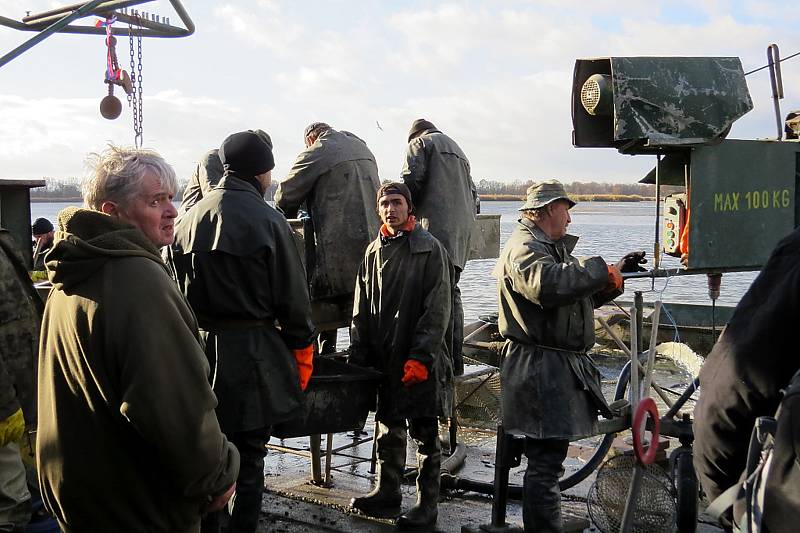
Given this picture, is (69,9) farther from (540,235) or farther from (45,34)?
(540,235)

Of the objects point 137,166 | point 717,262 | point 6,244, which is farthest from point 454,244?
point 137,166

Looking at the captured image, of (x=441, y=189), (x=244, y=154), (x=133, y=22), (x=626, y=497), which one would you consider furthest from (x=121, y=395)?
(x=133, y=22)

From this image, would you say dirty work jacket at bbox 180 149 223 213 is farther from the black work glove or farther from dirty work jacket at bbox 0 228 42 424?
the black work glove

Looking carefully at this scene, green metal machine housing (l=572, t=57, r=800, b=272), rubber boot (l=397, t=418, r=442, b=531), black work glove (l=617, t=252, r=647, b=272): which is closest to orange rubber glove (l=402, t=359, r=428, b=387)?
rubber boot (l=397, t=418, r=442, b=531)

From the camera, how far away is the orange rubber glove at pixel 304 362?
486cm

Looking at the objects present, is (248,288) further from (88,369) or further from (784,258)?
(784,258)

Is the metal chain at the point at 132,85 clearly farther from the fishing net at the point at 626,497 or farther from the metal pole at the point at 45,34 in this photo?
the fishing net at the point at 626,497

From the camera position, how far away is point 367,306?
19.1 ft

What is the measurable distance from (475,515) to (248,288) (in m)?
2.26

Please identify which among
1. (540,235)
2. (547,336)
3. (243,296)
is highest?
(540,235)

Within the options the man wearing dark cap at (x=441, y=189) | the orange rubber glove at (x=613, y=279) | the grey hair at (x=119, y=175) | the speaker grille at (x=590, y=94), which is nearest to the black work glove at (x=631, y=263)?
the orange rubber glove at (x=613, y=279)

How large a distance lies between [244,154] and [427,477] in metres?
2.24

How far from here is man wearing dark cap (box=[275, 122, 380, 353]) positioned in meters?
6.25

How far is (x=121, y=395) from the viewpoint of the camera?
9.00ft
